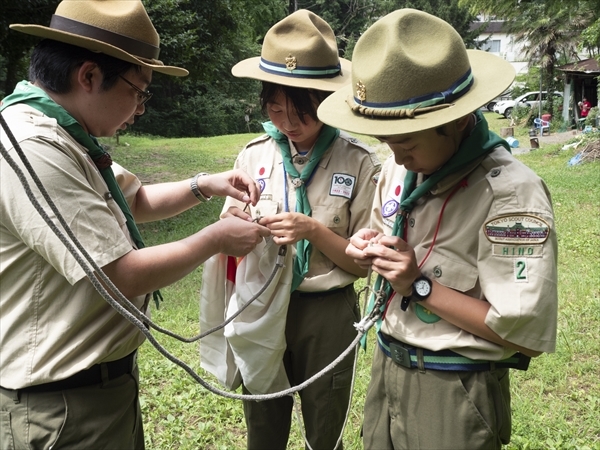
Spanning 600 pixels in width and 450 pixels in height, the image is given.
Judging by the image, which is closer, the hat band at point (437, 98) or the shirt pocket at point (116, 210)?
the hat band at point (437, 98)

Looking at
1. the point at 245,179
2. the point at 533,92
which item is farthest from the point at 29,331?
the point at 533,92

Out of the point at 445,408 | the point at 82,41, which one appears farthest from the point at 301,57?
the point at 445,408

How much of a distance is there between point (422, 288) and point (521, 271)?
0.31 m

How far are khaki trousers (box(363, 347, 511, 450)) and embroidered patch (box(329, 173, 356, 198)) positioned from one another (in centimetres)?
81

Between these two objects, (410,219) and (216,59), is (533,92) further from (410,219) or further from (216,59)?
(410,219)

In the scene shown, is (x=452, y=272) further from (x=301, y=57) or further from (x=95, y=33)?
(x=95, y=33)

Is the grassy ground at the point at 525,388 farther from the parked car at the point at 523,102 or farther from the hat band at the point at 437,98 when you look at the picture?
the parked car at the point at 523,102

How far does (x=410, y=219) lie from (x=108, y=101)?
114 cm

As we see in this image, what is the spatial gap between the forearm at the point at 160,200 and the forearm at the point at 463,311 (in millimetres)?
1334

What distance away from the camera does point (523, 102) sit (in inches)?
1121

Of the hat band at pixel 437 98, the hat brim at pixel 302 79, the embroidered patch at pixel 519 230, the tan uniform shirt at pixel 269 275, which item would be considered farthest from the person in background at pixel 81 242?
the embroidered patch at pixel 519 230

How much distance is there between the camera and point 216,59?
10.5 meters

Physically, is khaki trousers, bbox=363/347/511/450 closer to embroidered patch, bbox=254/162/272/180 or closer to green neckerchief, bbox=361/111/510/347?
green neckerchief, bbox=361/111/510/347

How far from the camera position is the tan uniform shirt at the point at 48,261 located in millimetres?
1584
